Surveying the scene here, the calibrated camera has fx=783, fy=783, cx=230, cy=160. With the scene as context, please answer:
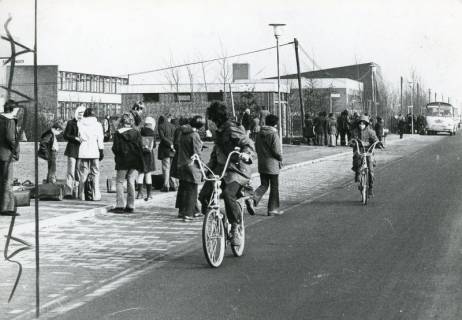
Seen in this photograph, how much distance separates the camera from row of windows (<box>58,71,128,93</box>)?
86438 mm

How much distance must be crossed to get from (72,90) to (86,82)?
5955 mm

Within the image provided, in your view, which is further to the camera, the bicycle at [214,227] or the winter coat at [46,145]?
the winter coat at [46,145]

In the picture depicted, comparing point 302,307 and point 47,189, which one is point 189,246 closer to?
point 302,307

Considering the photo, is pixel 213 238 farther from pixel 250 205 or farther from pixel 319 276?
pixel 250 205

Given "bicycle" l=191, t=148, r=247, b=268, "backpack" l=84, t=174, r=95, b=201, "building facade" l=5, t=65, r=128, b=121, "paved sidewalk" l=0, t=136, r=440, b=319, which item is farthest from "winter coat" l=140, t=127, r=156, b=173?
"building facade" l=5, t=65, r=128, b=121

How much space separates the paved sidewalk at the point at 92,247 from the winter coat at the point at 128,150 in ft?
2.81

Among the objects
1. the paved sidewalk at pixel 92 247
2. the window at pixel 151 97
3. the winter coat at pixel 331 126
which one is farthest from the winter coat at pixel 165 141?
the window at pixel 151 97

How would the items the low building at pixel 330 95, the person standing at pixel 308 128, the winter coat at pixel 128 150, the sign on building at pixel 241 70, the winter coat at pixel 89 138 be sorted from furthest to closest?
the sign on building at pixel 241 70 → the low building at pixel 330 95 → the person standing at pixel 308 128 → the winter coat at pixel 89 138 → the winter coat at pixel 128 150

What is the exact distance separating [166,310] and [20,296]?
5.17 feet

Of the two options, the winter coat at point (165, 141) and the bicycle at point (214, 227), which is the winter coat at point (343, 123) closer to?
the winter coat at point (165, 141)

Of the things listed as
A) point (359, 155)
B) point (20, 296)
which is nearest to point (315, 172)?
point (359, 155)

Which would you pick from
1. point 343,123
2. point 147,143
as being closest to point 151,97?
point 343,123

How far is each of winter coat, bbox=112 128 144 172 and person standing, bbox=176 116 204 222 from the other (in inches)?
34.9

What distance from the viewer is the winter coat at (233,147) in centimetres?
882
